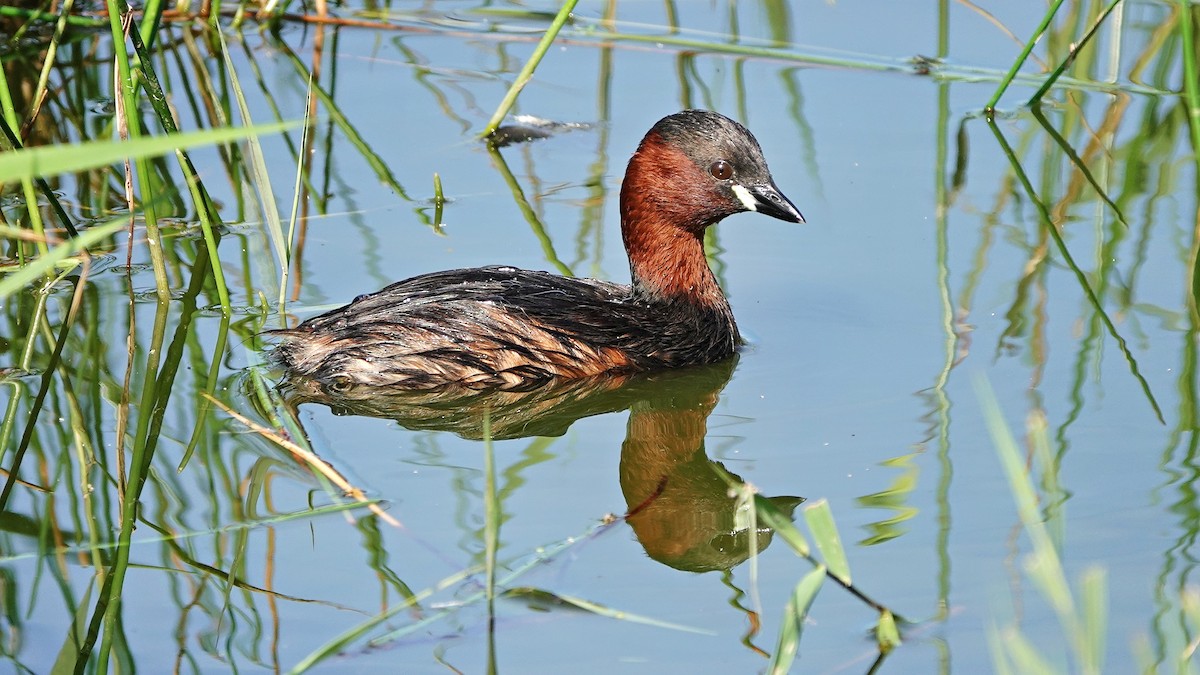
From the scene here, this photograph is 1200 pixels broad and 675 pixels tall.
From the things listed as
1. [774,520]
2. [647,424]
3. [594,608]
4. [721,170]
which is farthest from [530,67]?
[774,520]

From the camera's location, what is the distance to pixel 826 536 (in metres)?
3.08

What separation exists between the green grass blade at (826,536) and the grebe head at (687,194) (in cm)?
290

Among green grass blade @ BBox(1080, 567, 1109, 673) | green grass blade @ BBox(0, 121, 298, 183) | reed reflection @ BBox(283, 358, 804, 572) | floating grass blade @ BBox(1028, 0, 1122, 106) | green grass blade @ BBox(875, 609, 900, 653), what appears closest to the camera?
green grass blade @ BBox(0, 121, 298, 183)

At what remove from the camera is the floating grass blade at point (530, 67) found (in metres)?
6.04

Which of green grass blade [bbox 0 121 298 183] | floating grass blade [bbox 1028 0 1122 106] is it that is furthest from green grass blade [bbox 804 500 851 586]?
floating grass blade [bbox 1028 0 1122 106]

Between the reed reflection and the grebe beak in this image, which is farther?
the grebe beak

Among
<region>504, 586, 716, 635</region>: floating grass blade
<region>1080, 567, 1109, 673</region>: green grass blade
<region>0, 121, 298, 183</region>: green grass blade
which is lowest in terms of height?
<region>504, 586, 716, 635</region>: floating grass blade

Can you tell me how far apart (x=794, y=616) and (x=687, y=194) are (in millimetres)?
3236

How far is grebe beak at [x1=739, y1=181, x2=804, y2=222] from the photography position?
5.97 meters

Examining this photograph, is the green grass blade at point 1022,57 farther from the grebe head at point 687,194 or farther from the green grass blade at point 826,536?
the green grass blade at point 826,536

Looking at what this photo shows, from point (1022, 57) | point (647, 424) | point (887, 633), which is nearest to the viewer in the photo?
point (887, 633)

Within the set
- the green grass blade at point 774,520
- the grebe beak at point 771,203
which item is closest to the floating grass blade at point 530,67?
the grebe beak at point 771,203

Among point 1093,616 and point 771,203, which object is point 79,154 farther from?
point 771,203

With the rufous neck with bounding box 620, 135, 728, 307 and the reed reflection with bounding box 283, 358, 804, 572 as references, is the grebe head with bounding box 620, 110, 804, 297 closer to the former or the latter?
the rufous neck with bounding box 620, 135, 728, 307
